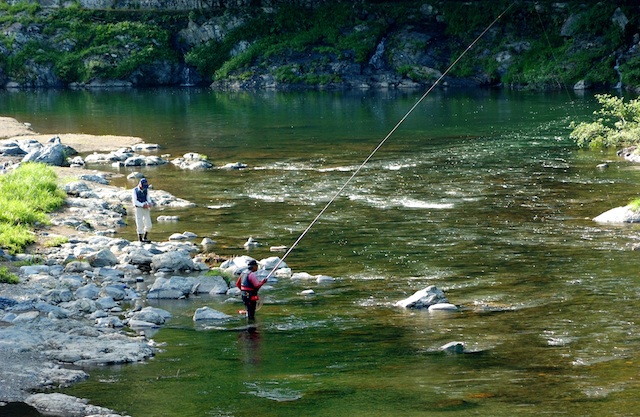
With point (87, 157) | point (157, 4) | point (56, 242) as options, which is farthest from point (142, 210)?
point (157, 4)

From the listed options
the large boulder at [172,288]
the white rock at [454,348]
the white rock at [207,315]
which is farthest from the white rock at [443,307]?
the large boulder at [172,288]

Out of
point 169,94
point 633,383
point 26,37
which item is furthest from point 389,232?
point 26,37

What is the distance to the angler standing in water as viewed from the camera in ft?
63.8

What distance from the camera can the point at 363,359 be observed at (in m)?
12.3

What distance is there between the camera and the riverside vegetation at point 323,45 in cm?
5972

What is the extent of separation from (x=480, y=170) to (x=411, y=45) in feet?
127

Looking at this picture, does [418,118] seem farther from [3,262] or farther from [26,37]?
[26,37]

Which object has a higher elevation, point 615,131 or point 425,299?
point 615,131

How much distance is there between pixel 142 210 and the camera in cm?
1948

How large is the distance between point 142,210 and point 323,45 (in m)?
51.4

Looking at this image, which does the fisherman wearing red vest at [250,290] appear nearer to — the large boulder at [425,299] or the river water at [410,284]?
the river water at [410,284]

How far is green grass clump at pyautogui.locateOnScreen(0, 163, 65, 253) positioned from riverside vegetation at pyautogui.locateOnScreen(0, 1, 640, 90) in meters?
38.7

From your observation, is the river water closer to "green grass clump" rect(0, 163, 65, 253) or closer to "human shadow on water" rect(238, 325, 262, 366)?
"human shadow on water" rect(238, 325, 262, 366)

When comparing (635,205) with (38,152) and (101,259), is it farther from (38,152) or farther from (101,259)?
(38,152)
